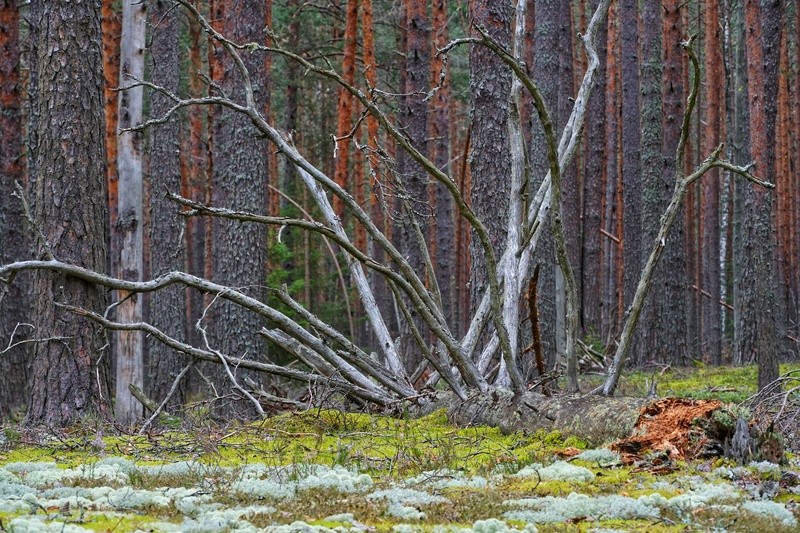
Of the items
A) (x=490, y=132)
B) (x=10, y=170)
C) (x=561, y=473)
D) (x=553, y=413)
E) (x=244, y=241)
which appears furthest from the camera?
(x=10, y=170)

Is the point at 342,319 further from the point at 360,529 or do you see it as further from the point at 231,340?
the point at 360,529

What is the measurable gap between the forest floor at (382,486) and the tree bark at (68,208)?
148cm

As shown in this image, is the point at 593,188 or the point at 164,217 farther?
the point at 593,188

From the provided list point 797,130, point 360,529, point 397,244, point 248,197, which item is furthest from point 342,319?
point 360,529

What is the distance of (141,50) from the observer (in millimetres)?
9867

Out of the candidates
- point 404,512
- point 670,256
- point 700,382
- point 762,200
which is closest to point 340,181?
point 670,256

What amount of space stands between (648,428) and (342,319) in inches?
1010

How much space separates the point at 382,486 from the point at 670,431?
5.75 feet

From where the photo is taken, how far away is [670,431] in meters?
4.96

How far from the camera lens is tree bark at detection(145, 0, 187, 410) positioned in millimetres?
15773

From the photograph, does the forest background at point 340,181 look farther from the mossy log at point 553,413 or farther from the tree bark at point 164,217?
the mossy log at point 553,413

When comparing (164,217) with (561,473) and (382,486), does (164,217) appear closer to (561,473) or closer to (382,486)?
(382,486)

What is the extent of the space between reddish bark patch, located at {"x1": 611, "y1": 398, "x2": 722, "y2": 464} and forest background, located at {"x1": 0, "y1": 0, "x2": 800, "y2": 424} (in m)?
1.49

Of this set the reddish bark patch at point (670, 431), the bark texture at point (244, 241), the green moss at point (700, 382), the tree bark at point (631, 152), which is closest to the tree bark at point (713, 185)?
the tree bark at point (631, 152)
